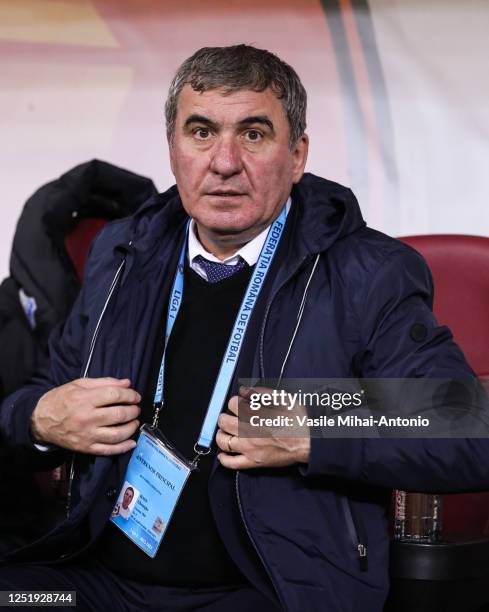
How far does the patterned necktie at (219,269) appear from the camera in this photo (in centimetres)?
222

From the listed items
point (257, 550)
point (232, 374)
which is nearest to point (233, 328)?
point (232, 374)

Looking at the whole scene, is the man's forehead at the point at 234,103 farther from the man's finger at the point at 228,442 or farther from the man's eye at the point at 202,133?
the man's finger at the point at 228,442

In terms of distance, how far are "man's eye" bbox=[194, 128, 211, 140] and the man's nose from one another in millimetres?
39

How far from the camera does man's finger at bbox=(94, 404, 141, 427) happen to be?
2031mm

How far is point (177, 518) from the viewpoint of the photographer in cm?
202

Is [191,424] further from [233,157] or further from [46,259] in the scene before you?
[46,259]

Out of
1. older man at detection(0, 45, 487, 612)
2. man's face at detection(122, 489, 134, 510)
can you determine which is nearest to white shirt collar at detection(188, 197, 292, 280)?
older man at detection(0, 45, 487, 612)

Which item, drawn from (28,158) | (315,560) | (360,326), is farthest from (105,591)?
(28,158)

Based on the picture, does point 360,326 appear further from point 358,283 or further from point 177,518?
point 177,518

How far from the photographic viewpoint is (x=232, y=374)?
204 centimetres

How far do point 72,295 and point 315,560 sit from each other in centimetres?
138

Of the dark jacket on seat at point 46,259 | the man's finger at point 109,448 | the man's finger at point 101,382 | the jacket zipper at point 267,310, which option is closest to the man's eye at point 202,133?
the jacket zipper at point 267,310

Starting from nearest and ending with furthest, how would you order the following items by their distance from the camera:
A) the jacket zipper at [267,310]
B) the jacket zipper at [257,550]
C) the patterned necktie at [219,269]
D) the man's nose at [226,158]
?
the jacket zipper at [257,550] → the jacket zipper at [267,310] → the man's nose at [226,158] → the patterned necktie at [219,269]

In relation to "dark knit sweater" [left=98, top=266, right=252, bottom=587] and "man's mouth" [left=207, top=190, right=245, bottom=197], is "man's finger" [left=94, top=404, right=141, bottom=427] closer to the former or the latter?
"dark knit sweater" [left=98, top=266, right=252, bottom=587]
